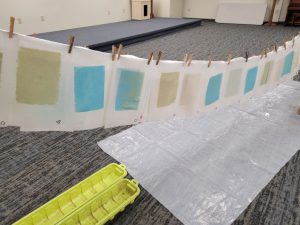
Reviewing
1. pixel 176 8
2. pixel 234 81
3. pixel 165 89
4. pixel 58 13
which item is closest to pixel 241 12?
pixel 176 8

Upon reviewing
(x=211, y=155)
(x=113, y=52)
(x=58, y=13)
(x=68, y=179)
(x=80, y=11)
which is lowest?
(x=68, y=179)

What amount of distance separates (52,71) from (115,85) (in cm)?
22

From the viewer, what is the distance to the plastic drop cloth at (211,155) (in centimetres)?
115

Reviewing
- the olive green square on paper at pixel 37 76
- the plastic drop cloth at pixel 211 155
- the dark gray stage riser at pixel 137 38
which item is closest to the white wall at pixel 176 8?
the dark gray stage riser at pixel 137 38

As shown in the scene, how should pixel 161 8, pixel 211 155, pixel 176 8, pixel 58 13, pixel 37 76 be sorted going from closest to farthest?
pixel 37 76 < pixel 211 155 < pixel 58 13 < pixel 161 8 < pixel 176 8

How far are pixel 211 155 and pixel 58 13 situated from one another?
435 centimetres

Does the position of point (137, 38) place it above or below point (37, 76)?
above

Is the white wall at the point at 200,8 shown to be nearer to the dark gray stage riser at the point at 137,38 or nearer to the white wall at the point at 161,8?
the white wall at the point at 161,8

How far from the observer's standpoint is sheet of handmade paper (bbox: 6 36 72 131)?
63 centimetres

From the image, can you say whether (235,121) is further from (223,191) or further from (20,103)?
(20,103)

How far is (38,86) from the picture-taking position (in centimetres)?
67

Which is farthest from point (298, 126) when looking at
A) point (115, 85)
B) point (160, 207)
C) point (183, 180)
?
point (115, 85)

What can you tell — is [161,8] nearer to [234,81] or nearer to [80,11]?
[80,11]

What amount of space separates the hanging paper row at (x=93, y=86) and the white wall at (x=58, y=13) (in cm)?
382
